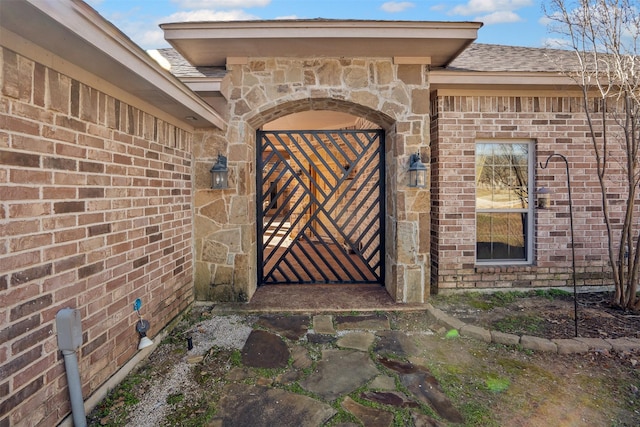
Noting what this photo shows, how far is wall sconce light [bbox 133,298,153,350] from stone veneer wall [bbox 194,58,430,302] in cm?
123

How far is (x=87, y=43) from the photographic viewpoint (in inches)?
62.1

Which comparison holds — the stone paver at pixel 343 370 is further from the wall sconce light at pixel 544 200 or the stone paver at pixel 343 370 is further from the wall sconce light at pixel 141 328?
the wall sconce light at pixel 544 200

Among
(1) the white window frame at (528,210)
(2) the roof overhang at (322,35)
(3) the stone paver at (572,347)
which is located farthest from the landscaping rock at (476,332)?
(2) the roof overhang at (322,35)

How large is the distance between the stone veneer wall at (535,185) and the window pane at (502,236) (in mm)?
175

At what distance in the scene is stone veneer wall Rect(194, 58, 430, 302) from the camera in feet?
12.1

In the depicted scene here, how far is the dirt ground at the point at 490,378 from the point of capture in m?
1.97

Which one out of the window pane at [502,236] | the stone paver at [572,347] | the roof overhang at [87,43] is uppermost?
the roof overhang at [87,43]

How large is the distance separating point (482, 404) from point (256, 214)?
3241 mm

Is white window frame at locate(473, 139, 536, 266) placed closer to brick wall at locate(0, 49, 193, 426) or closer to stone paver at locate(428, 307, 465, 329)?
stone paver at locate(428, 307, 465, 329)

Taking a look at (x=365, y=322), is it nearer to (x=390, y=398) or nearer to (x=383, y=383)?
(x=383, y=383)

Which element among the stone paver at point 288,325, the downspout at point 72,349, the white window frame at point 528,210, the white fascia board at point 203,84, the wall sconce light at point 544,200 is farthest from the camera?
the white window frame at point 528,210

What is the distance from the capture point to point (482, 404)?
208 centimetres

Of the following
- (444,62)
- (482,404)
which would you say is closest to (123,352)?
(482,404)

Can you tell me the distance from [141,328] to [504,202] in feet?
14.6
